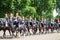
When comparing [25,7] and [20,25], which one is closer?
[20,25]

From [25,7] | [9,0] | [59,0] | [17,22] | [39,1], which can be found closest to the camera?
[17,22]

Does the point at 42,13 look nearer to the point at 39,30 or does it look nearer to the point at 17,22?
the point at 39,30

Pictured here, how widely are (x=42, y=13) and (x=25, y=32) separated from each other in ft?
168

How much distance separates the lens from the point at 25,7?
201 ft

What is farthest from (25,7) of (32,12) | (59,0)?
(59,0)

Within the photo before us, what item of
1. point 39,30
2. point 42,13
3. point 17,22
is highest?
point 17,22

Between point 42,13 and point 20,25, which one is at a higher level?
point 20,25

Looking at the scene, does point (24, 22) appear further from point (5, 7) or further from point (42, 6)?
point (42, 6)

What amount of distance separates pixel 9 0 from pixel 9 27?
99.8ft

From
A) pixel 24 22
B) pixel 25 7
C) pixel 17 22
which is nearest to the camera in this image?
pixel 17 22

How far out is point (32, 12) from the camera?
212 feet

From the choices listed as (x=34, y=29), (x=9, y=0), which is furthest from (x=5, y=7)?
(x=34, y=29)

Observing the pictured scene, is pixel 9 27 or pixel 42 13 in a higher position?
pixel 9 27

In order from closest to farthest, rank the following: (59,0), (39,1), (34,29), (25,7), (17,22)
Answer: (17,22) < (34,29) < (25,7) < (39,1) < (59,0)
